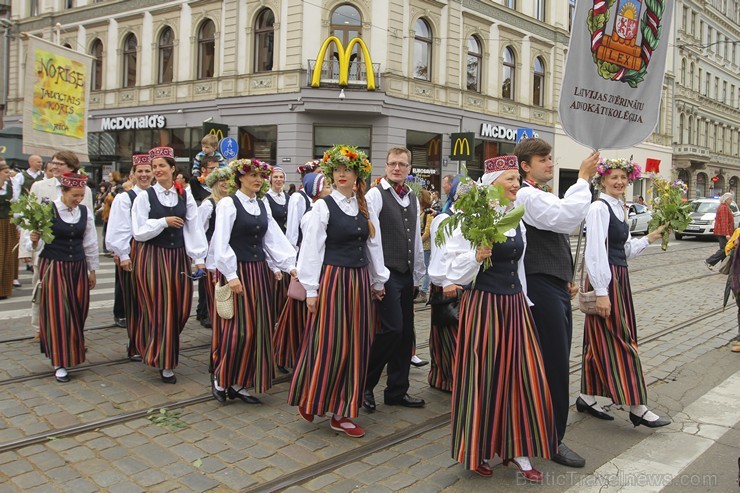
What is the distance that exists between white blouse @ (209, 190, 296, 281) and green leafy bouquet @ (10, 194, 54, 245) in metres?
1.54

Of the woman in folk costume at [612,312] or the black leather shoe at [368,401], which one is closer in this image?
the woman in folk costume at [612,312]

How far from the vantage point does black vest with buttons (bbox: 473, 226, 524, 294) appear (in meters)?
3.93

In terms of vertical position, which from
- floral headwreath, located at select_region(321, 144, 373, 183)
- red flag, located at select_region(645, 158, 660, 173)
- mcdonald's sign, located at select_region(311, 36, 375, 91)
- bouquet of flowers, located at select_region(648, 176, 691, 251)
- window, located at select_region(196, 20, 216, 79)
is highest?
window, located at select_region(196, 20, 216, 79)

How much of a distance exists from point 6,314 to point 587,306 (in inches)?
298

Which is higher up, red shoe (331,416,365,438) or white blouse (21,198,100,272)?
white blouse (21,198,100,272)

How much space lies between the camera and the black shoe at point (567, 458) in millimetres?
4109

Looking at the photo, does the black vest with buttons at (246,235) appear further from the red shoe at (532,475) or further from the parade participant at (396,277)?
the red shoe at (532,475)

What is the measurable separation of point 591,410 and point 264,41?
21.5 m

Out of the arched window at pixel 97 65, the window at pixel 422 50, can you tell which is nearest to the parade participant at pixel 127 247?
the window at pixel 422 50

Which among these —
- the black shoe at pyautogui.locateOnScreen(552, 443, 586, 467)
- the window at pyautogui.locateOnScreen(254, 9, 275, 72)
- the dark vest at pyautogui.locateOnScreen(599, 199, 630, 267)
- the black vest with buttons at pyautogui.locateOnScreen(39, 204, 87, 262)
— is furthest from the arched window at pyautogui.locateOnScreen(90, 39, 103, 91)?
the black shoe at pyautogui.locateOnScreen(552, 443, 586, 467)

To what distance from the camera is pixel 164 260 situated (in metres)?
5.84

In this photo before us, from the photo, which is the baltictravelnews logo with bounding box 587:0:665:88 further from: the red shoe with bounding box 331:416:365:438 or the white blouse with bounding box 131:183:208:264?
the white blouse with bounding box 131:183:208:264

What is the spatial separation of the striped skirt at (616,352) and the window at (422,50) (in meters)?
20.3

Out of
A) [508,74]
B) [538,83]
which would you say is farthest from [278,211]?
[538,83]
